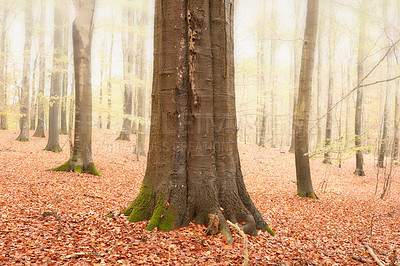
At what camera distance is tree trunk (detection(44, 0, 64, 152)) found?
39.3 ft

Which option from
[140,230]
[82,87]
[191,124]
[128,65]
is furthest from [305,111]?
[128,65]

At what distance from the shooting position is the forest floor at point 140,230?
2.97 meters

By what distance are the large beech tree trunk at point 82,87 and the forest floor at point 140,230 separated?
54cm

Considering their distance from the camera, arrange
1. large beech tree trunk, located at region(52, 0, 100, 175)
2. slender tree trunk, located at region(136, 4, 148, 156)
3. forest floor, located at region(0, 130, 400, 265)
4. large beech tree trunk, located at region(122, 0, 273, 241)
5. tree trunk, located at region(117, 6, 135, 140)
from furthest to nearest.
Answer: tree trunk, located at region(117, 6, 135, 140) < slender tree trunk, located at region(136, 4, 148, 156) < large beech tree trunk, located at region(52, 0, 100, 175) < large beech tree trunk, located at region(122, 0, 273, 241) < forest floor, located at region(0, 130, 400, 265)

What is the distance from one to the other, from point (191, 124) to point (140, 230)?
175 cm

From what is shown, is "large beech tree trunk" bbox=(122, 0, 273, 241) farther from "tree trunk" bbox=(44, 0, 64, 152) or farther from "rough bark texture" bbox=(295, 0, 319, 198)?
"tree trunk" bbox=(44, 0, 64, 152)

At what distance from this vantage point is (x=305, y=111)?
7.26 meters

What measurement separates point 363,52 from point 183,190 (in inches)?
550

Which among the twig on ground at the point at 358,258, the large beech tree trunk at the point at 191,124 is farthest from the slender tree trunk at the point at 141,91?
the twig on ground at the point at 358,258

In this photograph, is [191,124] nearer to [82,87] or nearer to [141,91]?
[82,87]

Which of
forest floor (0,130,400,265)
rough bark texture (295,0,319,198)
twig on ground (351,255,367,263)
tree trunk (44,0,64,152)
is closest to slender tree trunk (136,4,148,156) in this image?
tree trunk (44,0,64,152)

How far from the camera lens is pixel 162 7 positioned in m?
3.86

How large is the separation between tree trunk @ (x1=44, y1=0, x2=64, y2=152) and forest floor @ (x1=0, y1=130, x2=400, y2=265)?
3.74 metres

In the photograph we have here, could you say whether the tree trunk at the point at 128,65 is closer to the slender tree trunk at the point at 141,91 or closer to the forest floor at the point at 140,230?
the slender tree trunk at the point at 141,91
